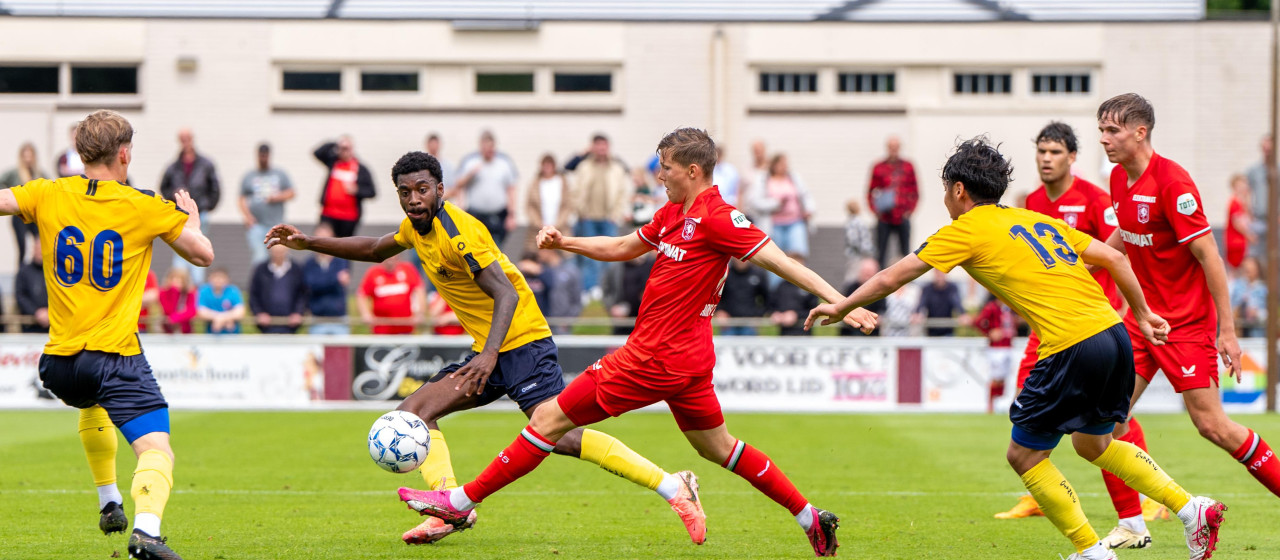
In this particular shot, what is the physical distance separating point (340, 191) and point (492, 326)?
11224mm

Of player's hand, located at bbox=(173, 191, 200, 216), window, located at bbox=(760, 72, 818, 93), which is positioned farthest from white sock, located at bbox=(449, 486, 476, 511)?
window, located at bbox=(760, 72, 818, 93)

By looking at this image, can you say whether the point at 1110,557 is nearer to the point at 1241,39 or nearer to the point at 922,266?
the point at 922,266

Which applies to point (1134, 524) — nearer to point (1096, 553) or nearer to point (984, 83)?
point (1096, 553)

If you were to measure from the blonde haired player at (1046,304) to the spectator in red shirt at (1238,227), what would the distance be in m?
13.5

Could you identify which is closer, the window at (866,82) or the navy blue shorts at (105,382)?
the navy blue shorts at (105,382)

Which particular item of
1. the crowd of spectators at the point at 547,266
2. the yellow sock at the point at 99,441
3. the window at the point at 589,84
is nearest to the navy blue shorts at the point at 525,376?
the yellow sock at the point at 99,441

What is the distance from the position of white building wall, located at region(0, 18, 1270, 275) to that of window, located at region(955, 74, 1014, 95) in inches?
6.2

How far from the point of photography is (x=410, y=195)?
658 centimetres

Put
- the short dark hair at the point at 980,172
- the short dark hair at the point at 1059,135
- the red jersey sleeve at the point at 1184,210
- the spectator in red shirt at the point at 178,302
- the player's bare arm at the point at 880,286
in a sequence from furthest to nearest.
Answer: the spectator in red shirt at the point at 178,302, the short dark hair at the point at 1059,135, the red jersey sleeve at the point at 1184,210, the short dark hair at the point at 980,172, the player's bare arm at the point at 880,286

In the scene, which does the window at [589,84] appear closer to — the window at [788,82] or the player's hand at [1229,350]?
the window at [788,82]

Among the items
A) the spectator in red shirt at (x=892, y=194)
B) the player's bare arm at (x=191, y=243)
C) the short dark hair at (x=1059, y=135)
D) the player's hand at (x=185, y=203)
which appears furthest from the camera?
the spectator in red shirt at (x=892, y=194)

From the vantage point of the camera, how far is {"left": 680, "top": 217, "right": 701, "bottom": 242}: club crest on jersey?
605cm

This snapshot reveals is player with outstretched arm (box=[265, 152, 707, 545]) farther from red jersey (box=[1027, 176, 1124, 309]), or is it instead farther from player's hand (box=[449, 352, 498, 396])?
red jersey (box=[1027, 176, 1124, 309])

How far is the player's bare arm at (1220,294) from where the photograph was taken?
6.43m
